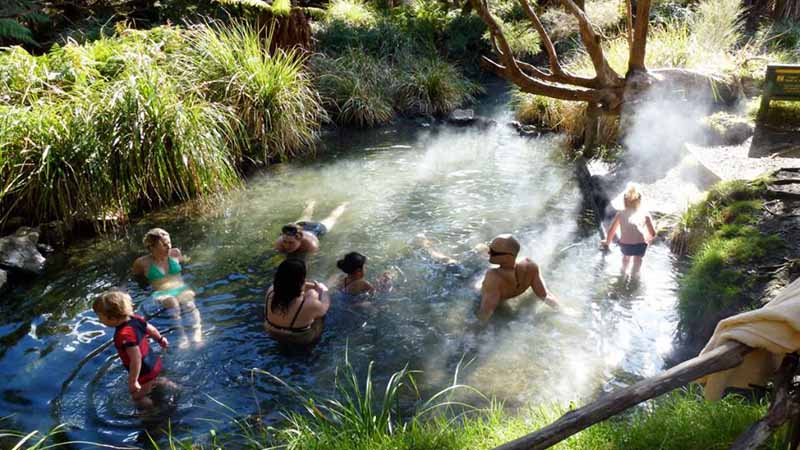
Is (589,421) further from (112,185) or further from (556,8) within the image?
(556,8)

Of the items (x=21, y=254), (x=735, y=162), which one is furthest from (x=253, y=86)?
(x=735, y=162)

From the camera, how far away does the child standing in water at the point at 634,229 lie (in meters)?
6.55

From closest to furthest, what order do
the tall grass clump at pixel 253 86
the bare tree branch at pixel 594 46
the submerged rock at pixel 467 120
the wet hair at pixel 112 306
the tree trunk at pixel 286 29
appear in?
the wet hair at pixel 112 306 < the bare tree branch at pixel 594 46 < the tall grass clump at pixel 253 86 < the tree trunk at pixel 286 29 < the submerged rock at pixel 467 120

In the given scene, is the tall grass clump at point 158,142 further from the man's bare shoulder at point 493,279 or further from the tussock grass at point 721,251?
the tussock grass at point 721,251

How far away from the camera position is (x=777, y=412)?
251cm

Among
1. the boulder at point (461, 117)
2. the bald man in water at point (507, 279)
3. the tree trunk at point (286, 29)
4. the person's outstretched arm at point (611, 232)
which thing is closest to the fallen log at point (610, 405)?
the bald man in water at point (507, 279)

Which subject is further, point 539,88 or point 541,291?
point 539,88

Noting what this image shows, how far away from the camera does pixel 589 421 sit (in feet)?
7.89

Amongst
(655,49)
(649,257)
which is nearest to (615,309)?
(649,257)

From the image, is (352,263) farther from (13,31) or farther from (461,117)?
(13,31)

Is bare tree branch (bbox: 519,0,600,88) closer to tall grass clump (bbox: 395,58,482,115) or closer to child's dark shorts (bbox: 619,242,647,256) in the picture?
child's dark shorts (bbox: 619,242,647,256)

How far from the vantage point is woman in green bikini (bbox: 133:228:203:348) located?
6.13m

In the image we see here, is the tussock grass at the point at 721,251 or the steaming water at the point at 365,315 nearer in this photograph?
the steaming water at the point at 365,315

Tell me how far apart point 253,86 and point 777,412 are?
911 centimetres
